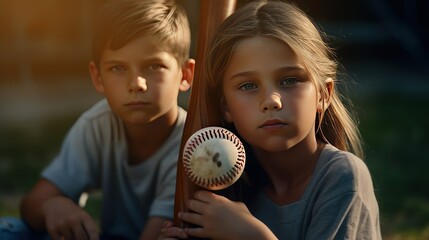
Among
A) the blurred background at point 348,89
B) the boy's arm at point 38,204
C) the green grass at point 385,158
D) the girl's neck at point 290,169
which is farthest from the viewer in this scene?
the blurred background at point 348,89

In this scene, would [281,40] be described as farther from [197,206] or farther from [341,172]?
[197,206]

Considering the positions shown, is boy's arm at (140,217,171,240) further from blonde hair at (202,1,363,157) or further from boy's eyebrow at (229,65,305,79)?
boy's eyebrow at (229,65,305,79)

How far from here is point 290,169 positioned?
9.30 ft

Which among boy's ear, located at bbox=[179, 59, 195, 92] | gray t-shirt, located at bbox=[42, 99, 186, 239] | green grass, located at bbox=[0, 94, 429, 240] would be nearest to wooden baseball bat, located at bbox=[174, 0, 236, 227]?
boy's ear, located at bbox=[179, 59, 195, 92]

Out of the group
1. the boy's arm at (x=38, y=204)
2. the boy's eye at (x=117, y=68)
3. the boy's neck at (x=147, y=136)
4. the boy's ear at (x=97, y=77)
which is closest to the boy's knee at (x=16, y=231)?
the boy's arm at (x=38, y=204)

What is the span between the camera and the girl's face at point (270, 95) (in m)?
2.65

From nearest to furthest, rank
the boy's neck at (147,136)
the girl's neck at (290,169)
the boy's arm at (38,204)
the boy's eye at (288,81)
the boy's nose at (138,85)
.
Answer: the boy's eye at (288,81)
the girl's neck at (290,169)
the boy's nose at (138,85)
the boy's neck at (147,136)
the boy's arm at (38,204)

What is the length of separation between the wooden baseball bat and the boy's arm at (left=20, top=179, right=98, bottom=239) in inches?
17.2

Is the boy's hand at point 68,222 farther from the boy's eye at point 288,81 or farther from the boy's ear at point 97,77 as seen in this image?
the boy's eye at point 288,81

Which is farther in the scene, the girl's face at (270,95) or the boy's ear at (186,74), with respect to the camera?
the boy's ear at (186,74)

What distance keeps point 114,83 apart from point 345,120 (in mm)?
686

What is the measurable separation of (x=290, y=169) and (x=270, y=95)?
28cm

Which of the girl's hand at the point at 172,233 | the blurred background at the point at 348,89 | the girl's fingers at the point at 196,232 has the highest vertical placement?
the girl's fingers at the point at 196,232

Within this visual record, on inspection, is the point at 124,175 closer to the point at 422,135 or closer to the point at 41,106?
the point at 422,135
